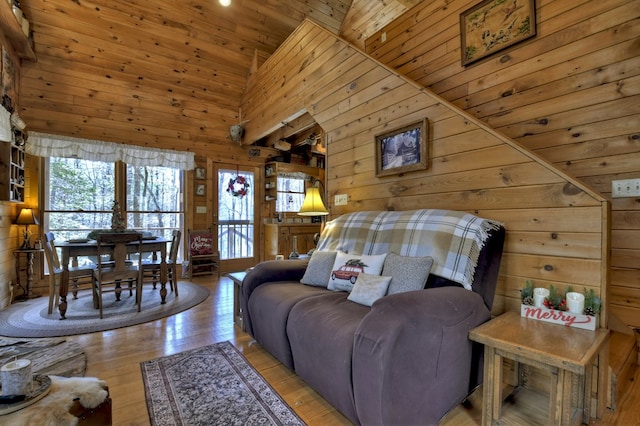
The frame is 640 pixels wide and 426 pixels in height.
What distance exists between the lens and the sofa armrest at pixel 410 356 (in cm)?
118

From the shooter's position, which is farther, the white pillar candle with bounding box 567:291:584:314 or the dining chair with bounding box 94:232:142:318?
the dining chair with bounding box 94:232:142:318

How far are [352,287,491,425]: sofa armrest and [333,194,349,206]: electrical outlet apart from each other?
1823mm

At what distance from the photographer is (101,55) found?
418 cm

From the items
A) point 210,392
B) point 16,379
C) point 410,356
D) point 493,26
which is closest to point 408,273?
point 410,356

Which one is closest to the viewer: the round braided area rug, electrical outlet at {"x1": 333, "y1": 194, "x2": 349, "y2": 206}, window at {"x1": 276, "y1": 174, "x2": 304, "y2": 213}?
the round braided area rug

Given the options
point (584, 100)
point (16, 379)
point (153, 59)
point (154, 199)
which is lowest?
point (16, 379)

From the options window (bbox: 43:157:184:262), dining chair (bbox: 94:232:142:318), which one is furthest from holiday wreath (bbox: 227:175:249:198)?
dining chair (bbox: 94:232:142:318)

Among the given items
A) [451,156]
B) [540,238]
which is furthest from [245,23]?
[540,238]

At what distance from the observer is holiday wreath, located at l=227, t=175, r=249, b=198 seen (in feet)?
18.2

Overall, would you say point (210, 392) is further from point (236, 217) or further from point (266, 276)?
point (236, 217)

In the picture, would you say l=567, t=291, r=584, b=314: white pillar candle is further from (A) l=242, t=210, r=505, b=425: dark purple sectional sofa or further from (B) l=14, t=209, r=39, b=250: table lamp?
(B) l=14, t=209, r=39, b=250: table lamp

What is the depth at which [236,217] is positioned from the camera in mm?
5625

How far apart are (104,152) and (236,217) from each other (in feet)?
7.39

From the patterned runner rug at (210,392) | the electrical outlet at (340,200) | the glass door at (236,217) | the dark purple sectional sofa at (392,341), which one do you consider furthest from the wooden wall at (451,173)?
the glass door at (236,217)
